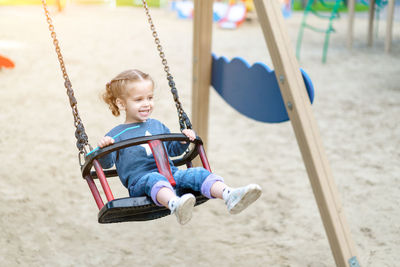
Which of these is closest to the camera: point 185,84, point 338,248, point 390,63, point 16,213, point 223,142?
point 338,248

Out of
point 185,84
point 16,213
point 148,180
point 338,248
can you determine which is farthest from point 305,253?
point 185,84

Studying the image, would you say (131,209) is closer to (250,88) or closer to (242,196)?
(242,196)

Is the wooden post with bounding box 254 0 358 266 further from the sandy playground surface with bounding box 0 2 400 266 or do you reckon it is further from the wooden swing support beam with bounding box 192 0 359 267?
the sandy playground surface with bounding box 0 2 400 266

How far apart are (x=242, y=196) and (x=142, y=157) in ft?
1.72

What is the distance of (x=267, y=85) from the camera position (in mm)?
2721

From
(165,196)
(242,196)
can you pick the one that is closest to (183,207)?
(165,196)

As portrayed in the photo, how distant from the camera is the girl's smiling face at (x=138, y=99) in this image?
221 centimetres

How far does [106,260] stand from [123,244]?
0.62 ft

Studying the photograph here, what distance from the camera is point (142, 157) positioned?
2215mm

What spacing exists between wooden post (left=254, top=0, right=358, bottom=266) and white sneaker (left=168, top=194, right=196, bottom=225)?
0.55 metres

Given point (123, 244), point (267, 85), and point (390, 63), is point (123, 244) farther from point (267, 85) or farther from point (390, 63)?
point (390, 63)

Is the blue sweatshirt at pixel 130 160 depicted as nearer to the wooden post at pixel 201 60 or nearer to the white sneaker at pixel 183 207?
the white sneaker at pixel 183 207

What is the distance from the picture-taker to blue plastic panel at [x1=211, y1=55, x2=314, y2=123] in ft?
8.71

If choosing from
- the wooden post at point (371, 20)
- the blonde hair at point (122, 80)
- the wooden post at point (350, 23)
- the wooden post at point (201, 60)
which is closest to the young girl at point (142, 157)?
the blonde hair at point (122, 80)
